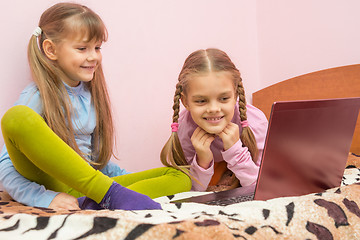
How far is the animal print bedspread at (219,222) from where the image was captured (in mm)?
479

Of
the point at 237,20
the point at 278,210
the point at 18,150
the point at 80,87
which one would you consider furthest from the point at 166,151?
the point at 237,20

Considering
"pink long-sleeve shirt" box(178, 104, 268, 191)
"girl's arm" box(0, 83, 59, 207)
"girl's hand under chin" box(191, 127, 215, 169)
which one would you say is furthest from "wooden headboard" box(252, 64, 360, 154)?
"girl's arm" box(0, 83, 59, 207)

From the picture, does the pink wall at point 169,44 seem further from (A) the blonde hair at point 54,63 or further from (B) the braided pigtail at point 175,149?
(B) the braided pigtail at point 175,149

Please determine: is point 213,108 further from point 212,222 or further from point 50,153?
point 212,222

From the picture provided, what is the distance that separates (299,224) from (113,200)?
42 centimetres

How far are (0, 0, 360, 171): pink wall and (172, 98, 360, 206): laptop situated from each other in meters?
0.75

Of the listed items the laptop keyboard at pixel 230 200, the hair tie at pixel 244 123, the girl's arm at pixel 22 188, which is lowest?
the laptop keyboard at pixel 230 200

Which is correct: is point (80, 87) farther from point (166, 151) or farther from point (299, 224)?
point (299, 224)

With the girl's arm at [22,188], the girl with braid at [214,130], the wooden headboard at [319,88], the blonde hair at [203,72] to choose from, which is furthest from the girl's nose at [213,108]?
the wooden headboard at [319,88]

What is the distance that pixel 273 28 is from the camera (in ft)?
6.29

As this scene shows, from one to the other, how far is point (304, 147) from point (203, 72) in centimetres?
48

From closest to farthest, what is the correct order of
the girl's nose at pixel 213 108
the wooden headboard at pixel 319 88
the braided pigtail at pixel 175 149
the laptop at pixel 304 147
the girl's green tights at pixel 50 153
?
the laptop at pixel 304 147
the girl's green tights at pixel 50 153
the girl's nose at pixel 213 108
the braided pigtail at pixel 175 149
the wooden headboard at pixel 319 88

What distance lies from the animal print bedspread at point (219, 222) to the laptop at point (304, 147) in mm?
88

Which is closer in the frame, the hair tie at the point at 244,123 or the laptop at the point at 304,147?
the laptop at the point at 304,147
